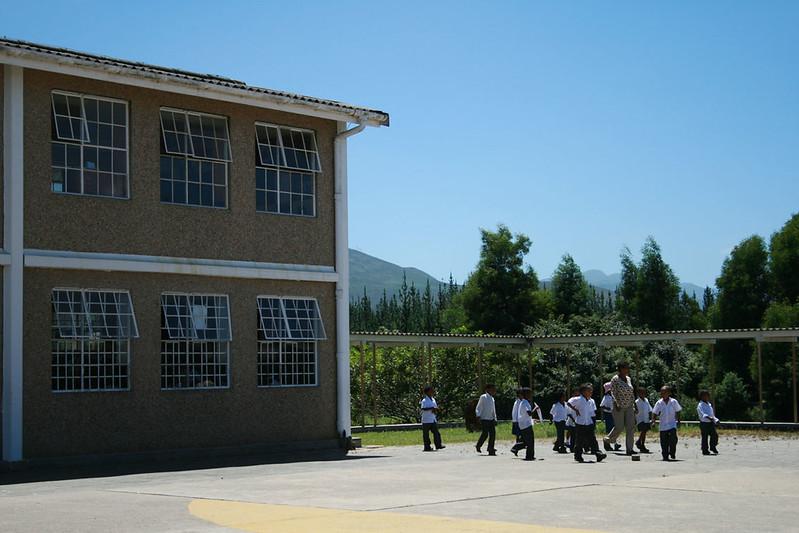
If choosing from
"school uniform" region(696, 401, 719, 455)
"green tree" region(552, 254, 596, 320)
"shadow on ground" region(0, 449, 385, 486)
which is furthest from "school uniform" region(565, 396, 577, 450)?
"green tree" region(552, 254, 596, 320)

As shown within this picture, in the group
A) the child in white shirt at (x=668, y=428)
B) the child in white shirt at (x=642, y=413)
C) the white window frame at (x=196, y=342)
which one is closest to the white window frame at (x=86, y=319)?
the white window frame at (x=196, y=342)

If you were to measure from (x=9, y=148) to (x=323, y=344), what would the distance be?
830 centimetres

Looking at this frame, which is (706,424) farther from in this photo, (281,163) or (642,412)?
(281,163)

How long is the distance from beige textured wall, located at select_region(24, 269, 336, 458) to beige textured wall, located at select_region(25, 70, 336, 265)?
63 centimetres

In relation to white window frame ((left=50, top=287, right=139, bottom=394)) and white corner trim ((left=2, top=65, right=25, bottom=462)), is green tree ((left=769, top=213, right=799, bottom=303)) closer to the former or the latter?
white window frame ((left=50, top=287, right=139, bottom=394))

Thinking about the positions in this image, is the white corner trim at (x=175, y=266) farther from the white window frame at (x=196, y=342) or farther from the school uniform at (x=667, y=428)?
the school uniform at (x=667, y=428)

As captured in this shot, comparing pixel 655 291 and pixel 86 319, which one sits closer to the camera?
pixel 86 319

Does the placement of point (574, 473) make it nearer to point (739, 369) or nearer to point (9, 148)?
point (9, 148)

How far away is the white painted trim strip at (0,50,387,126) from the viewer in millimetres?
19438

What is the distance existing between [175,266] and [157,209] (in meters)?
1.20

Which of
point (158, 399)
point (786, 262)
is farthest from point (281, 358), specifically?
point (786, 262)

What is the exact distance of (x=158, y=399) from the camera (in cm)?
2130

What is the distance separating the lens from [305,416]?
23984 millimetres

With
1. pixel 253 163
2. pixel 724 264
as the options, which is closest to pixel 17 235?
pixel 253 163
